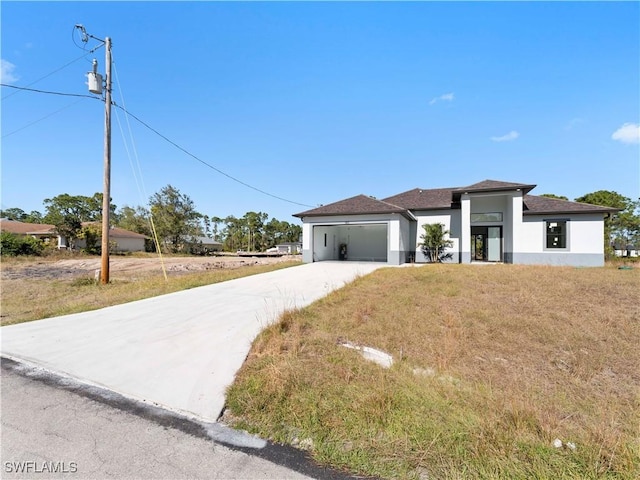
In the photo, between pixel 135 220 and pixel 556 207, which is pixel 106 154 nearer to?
pixel 556 207

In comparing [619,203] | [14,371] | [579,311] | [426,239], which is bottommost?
[14,371]

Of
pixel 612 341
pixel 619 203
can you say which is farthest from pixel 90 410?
pixel 619 203

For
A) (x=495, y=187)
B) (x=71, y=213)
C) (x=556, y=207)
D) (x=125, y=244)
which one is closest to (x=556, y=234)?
(x=556, y=207)

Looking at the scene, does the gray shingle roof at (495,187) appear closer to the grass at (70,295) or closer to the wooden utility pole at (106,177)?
the grass at (70,295)

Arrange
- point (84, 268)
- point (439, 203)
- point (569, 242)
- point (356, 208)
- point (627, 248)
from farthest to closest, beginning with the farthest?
point (627, 248) < point (84, 268) < point (439, 203) < point (356, 208) < point (569, 242)

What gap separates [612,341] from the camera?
4.57m

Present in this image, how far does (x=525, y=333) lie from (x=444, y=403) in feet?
10.3

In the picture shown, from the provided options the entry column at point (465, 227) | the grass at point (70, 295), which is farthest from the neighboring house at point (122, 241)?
the entry column at point (465, 227)

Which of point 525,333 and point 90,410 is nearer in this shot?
point 90,410

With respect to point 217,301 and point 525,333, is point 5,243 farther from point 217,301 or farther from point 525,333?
point 525,333

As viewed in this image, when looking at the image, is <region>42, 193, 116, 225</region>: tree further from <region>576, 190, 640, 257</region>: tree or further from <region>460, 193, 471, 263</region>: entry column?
<region>576, 190, 640, 257</region>: tree

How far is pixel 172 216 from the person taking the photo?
125ft

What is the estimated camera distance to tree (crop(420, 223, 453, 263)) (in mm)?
17109

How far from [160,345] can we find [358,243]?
18658 millimetres
